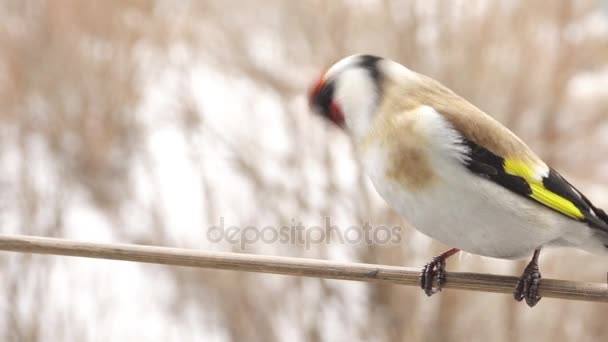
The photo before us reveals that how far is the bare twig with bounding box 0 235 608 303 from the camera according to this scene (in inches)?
31.9

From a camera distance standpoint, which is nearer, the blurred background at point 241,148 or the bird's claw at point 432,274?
the bird's claw at point 432,274

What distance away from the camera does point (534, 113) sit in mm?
1848

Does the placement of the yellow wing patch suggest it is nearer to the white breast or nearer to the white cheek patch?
the white breast

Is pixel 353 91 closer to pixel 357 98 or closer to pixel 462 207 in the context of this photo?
pixel 357 98

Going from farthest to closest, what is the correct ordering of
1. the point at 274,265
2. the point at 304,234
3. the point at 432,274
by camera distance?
the point at 304,234
the point at 432,274
the point at 274,265

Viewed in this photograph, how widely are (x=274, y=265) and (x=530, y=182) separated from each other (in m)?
0.31

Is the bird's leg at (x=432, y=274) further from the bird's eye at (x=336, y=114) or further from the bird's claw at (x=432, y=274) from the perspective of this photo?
the bird's eye at (x=336, y=114)

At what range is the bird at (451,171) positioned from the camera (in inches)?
33.6

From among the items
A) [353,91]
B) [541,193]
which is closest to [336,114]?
[353,91]

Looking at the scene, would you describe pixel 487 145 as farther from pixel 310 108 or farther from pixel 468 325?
pixel 468 325

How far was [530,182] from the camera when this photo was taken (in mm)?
898

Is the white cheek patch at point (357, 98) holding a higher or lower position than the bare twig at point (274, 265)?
higher

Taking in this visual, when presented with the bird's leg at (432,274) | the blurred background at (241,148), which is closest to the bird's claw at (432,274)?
the bird's leg at (432,274)

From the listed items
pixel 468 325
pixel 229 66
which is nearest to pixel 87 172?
pixel 229 66
